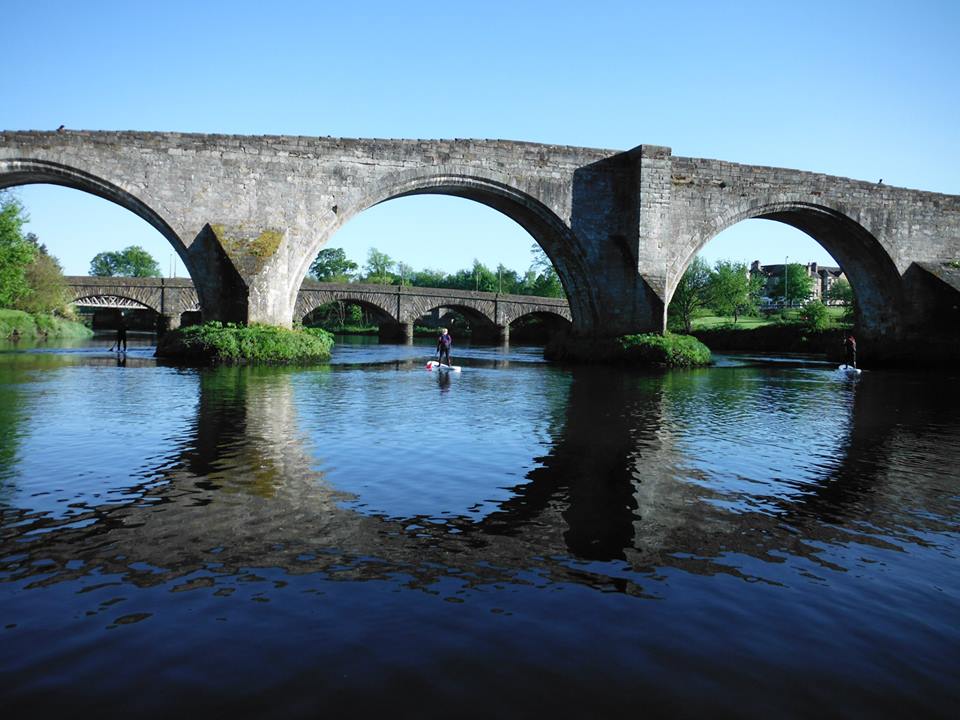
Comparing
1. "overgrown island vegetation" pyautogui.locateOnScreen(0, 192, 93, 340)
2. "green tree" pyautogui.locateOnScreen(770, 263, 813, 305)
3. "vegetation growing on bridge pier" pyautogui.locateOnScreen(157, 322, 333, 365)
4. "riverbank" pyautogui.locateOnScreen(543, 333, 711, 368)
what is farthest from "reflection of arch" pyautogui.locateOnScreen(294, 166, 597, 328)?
"green tree" pyautogui.locateOnScreen(770, 263, 813, 305)

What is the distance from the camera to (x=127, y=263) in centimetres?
13588

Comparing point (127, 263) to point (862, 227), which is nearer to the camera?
point (862, 227)

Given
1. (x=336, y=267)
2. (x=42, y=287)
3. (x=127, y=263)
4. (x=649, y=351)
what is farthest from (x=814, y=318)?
(x=127, y=263)

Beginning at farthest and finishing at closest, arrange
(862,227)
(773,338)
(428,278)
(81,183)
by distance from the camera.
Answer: (428,278) < (773,338) < (862,227) < (81,183)

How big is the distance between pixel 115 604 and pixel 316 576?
1.02 metres

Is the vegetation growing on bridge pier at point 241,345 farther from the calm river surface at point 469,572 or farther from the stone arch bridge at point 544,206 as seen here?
the calm river surface at point 469,572

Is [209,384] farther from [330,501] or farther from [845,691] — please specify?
[845,691]

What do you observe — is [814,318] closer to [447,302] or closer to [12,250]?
[447,302]

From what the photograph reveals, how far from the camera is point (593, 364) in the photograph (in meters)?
24.8

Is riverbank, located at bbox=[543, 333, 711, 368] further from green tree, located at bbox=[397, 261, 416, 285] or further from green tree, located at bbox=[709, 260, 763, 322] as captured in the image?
green tree, located at bbox=[397, 261, 416, 285]

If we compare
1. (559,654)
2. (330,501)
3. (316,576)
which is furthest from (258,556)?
(559,654)

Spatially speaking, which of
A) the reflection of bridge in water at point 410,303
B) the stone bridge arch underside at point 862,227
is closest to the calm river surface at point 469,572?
the stone bridge arch underside at point 862,227

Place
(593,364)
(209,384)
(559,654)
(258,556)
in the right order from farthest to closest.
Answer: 1. (593,364)
2. (209,384)
3. (258,556)
4. (559,654)

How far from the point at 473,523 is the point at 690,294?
62.1 meters
